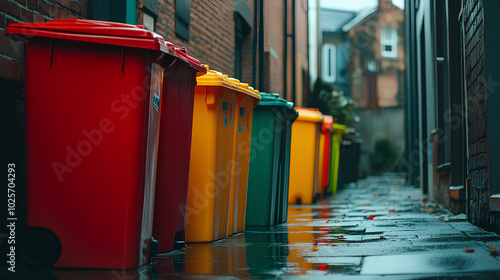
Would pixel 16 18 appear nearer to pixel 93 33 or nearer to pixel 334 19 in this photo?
pixel 93 33

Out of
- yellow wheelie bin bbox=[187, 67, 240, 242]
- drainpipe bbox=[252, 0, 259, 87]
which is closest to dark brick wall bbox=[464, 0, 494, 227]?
yellow wheelie bin bbox=[187, 67, 240, 242]

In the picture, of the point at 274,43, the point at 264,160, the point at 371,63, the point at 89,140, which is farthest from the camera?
the point at 371,63

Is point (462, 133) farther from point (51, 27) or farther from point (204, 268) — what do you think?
point (51, 27)

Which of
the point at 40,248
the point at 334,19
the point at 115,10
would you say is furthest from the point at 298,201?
the point at 334,19

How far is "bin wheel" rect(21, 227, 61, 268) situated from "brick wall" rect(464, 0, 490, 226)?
3.56m

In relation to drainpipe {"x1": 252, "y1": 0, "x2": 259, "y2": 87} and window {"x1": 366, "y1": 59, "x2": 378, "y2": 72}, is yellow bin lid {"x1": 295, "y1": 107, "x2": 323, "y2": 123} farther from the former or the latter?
window {"x1": 366, "y1": 59, "x2": 378, "y2": 72}

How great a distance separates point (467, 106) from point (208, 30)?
3710 millimetres

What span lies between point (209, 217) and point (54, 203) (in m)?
1.55

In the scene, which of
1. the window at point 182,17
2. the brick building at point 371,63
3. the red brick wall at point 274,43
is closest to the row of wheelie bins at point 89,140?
the window at point 182,17

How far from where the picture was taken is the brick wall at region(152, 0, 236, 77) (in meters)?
7.23

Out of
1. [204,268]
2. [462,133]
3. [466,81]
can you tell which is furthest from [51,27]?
[462,133]

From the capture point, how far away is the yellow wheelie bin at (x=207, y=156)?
478 centimetres

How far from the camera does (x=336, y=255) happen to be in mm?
4137

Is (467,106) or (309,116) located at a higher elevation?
(309,116)
